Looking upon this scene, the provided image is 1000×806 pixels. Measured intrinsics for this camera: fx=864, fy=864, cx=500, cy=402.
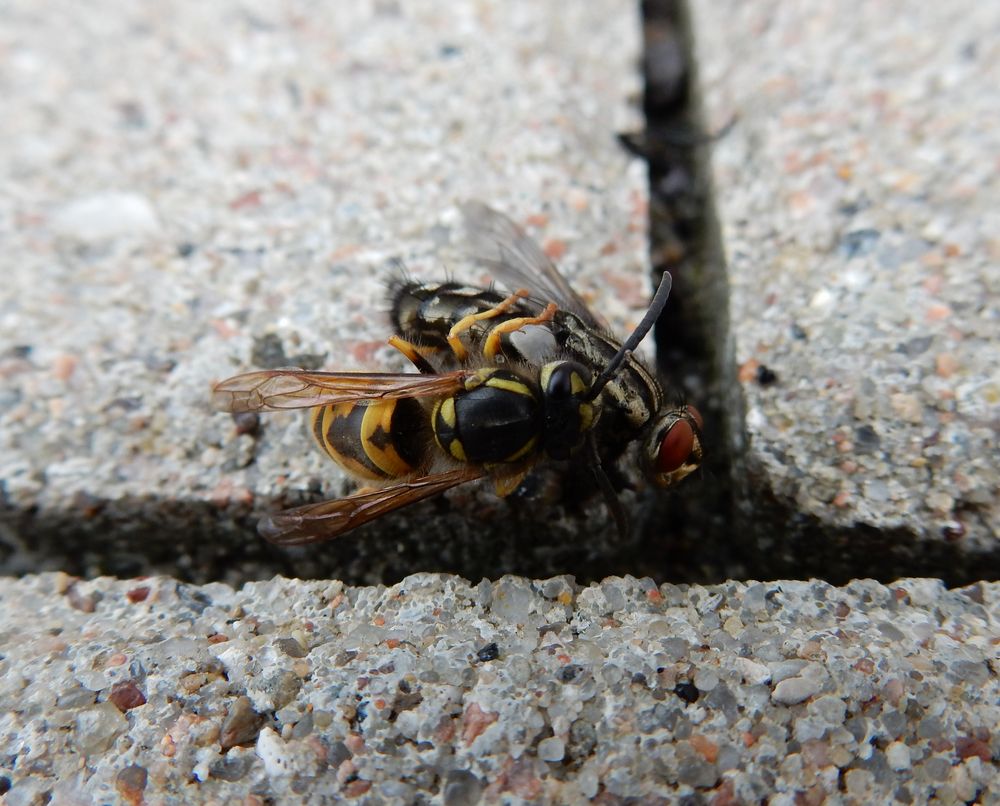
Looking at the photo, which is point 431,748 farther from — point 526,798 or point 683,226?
point 683,226

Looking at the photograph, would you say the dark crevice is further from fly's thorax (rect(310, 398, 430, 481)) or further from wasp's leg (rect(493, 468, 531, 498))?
fly's thorax (rect(310, 398, 430, 481))

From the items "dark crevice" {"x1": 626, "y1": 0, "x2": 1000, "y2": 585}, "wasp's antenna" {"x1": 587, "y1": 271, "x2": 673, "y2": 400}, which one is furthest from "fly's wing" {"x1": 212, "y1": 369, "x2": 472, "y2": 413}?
"dark crevice" {"x1": 626, "y1": 0, "x2": 1000, "y2": 585}

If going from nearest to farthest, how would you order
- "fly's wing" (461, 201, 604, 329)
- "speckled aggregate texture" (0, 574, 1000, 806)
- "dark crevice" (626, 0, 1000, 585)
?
"speckled aggregate texture" (0, 574, 1000, 806) < "dark crevice" (626, 0, 1000, 585) < "fly's wing" (461, 201, 604, 329)

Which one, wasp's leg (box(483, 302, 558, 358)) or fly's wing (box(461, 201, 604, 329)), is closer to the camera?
wasp's leg (box(483, 302, 558, 358))

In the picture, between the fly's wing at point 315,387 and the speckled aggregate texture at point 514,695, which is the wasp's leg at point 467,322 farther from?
the speckled aggregate texture at point 514,695

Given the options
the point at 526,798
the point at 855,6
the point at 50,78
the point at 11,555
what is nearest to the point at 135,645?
the point at 11,555

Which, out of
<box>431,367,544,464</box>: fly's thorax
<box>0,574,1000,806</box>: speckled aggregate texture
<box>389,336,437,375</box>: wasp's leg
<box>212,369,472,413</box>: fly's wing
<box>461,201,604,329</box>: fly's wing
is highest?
<box>461,201,604,329</box>: fly's wing

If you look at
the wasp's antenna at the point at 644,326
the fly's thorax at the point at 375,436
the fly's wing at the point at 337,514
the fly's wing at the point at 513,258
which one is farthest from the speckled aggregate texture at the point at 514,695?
the fly's wing at the point at 513,258
